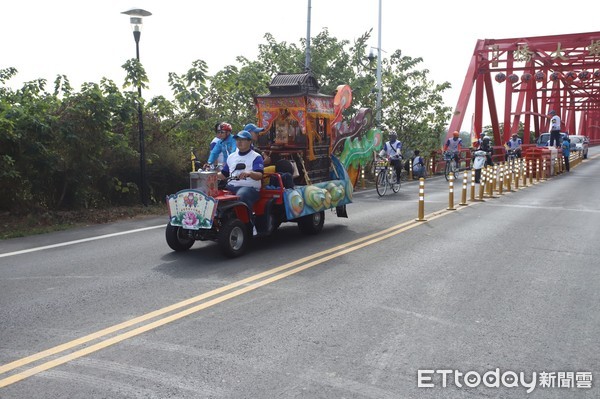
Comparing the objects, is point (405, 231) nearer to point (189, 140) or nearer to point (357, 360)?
point (357, 360)

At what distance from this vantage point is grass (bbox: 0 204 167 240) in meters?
10.8

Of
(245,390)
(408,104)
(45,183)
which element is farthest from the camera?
(408,104)

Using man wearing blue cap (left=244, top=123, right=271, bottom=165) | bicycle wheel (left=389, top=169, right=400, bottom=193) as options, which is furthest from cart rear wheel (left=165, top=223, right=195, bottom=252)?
bicycle wheel (left=389, top=169, right=400, bottom=193)

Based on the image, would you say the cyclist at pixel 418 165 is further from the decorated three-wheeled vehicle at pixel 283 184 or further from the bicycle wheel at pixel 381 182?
the decorated three-wheeled vehicle at pixel 283 184

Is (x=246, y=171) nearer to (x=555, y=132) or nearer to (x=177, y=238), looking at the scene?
(x=177, y=238)

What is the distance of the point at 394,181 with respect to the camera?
19.0 meters

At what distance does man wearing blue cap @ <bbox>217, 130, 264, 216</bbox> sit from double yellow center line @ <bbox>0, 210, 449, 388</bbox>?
1.40 m

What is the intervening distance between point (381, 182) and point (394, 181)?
94cm

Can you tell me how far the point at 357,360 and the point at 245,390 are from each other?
99 centimetres

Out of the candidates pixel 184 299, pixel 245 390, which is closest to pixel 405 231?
pixel 184 299

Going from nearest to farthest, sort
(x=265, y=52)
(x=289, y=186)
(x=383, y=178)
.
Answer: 1. (x=289, y=186)
2. (x=383, y=178)
3. (x=265, y=52)

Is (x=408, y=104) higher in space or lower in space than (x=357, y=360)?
higher

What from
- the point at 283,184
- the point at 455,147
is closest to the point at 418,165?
the point at 455,147

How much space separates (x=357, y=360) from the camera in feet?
14.6
